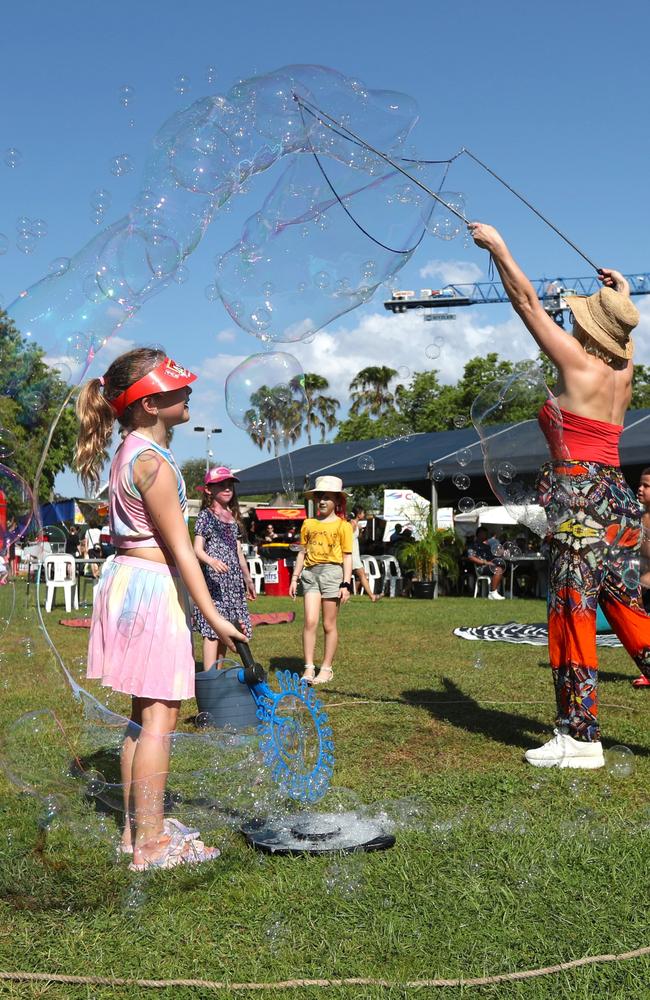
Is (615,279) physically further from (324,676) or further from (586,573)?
(324,676)

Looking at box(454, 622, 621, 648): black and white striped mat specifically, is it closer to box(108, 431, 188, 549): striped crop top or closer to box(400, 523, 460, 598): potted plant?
box(400, 523, 460, 598): potted plant

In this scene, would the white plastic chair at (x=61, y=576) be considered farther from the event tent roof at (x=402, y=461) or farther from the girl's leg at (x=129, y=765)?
the girl's leg at (x=129, y=765)

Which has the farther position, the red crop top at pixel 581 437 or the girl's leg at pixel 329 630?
the girl's leg at pixel 329 630

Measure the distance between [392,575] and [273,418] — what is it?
13436 mm

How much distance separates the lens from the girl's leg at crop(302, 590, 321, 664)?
7.02m

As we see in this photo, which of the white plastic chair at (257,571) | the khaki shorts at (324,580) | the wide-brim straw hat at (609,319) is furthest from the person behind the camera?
the white plastic chair at (257,571)

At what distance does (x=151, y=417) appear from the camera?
3107 millimetres

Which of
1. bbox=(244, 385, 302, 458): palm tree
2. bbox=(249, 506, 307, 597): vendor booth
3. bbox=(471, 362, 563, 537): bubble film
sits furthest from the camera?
bbox=(249, 506, 307, 597): vendor booth

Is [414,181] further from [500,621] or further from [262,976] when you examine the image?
[500,621]

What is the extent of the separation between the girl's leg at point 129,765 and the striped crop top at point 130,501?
546 millimetres

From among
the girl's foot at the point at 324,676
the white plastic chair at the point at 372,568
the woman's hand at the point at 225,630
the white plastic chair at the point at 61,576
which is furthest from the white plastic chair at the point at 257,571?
the woman's hand at the point at 225,630

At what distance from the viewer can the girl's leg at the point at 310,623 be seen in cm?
702

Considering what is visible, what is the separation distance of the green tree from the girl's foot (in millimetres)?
4084

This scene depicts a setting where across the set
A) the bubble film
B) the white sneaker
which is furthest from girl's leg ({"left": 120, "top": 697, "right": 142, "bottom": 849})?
the bubble film
